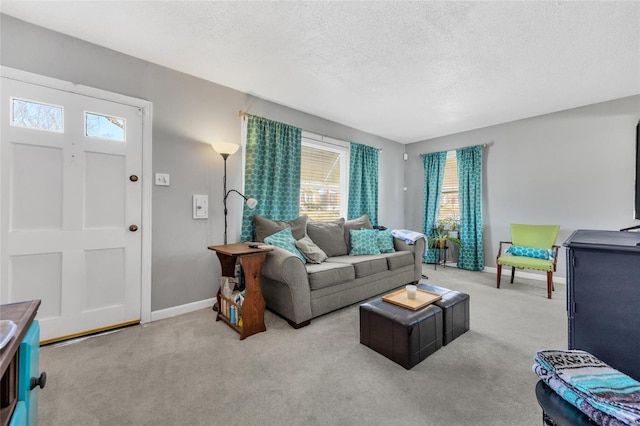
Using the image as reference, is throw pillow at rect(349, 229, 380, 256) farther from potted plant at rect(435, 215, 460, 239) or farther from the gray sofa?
potted plant at rect(435, 215, 460, 239)

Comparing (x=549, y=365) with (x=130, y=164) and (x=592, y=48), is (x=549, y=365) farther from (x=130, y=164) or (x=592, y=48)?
(x=130, y=164)

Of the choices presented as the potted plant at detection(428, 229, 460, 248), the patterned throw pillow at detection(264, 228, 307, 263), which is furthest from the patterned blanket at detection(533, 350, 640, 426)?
the potted plant at detection(428, 229, 460, 248)

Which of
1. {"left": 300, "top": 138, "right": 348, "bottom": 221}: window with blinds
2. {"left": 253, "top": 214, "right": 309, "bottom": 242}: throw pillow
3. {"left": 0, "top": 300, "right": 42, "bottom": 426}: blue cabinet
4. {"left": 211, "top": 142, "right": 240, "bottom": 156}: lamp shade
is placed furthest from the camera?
{"left": 300, "top": 138, "right": 348, "bottom": 221}: window with blinds

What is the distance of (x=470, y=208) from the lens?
4.52m

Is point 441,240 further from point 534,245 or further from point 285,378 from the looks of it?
point 285,378

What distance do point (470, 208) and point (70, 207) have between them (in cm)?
514

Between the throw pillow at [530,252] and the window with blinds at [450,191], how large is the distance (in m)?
1.27

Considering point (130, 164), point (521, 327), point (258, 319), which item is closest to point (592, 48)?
point (521, 327)

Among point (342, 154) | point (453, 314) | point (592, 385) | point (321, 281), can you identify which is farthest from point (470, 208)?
point (592, 385)

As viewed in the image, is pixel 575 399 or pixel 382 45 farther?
pixel 382 45

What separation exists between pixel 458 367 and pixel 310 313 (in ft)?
3.97

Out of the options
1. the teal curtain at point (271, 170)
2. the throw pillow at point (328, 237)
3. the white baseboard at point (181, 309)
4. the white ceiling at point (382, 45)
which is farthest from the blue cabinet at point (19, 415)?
the throw pillow at point (328, 237)

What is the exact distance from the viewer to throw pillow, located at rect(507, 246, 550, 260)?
11.1 ft

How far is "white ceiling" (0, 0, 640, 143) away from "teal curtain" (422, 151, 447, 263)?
1631 millimetres
